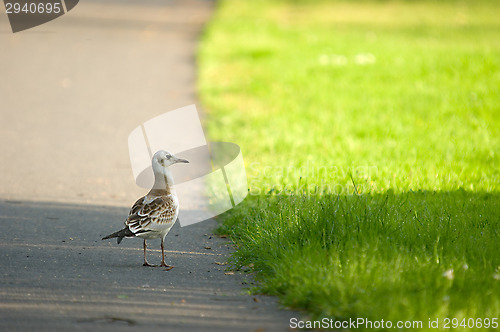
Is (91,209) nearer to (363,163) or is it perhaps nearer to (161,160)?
(161,160)

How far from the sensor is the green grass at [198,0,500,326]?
4.68 m

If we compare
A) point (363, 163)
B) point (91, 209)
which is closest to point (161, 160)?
point (91, 209)

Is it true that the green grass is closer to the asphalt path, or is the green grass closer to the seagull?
the asphalt path

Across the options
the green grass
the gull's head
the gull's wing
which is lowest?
the green grass

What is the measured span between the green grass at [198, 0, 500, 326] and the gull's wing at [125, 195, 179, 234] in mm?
657

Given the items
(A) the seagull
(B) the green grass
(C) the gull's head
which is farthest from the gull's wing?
(B) the green grass

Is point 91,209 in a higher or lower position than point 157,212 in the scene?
lower

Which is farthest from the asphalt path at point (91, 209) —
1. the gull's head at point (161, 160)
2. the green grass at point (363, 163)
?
the gull's head at point (161, 160)

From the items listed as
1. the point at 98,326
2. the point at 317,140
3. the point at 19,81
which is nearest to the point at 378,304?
the point at 98,326

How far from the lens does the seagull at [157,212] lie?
533cm

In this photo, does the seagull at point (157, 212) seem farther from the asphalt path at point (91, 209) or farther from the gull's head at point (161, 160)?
the asphalt path at point (91, 209)

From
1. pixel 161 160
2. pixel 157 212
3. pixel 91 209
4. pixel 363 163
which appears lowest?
pixel 363 163

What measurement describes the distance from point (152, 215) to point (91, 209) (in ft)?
7.03

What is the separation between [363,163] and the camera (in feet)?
28.1
